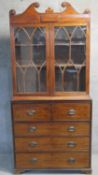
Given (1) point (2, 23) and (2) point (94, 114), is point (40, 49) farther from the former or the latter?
(2) point (94, 114)

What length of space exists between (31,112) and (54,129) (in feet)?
1.02

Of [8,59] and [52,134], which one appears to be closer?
[52,134]

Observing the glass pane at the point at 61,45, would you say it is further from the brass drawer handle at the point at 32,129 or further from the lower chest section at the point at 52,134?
the brass drawer handle at the point at 32,129

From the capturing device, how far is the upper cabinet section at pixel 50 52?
8.36 ft

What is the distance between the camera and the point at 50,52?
262cm

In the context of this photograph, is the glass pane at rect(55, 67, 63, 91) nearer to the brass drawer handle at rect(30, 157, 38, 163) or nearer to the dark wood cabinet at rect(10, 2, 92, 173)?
the dark wood cabinet at rect(10, 2, 92, 173)

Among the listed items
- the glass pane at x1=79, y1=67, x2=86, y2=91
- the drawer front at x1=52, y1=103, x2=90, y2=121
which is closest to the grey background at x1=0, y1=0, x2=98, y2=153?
the glass pane at x1=79, y1=67, x2=86, y2=91

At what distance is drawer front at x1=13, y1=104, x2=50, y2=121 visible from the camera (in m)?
2.66

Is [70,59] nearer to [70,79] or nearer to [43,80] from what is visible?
[70,79]

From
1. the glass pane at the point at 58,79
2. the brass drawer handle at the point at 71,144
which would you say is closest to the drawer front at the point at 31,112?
the glass pane at the point at 58,79

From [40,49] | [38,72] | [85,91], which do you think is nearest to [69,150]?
[85,91]

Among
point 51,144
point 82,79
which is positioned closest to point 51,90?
point 82,79

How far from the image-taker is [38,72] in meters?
2.69

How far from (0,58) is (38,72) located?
72 cm
